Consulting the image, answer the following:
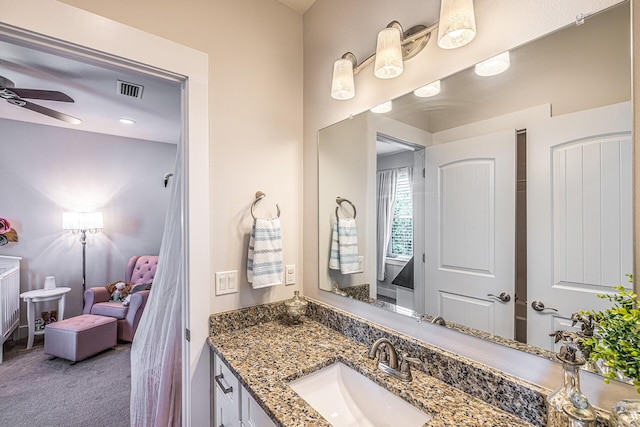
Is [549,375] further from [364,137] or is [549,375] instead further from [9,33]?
[9,33]

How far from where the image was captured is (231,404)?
1169mm

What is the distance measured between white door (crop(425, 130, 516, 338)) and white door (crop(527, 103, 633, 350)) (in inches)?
2.4

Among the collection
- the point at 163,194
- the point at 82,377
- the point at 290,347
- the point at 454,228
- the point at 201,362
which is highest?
the point at 163,194

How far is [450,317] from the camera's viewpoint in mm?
1002

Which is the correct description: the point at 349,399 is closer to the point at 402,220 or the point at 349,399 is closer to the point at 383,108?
the point at 402,220

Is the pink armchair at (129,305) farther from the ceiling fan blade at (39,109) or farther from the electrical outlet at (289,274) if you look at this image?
the electrical outlet at (289,274)

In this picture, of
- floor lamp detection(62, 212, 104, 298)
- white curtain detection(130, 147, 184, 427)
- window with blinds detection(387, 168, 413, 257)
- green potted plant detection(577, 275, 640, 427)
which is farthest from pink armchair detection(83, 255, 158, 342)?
green potted plant detection(577, 275, 640, 427)

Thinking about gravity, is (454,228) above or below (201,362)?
above

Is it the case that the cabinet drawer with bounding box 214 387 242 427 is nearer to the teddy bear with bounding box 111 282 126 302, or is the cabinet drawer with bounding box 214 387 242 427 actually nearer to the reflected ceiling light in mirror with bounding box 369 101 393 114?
the reflected ceiling light in mirror with bounding box 369 101 393 114

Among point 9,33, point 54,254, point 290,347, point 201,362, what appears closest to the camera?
point 9,33

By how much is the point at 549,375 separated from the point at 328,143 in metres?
1.25

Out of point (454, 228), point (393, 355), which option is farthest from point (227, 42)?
point (393, 355)

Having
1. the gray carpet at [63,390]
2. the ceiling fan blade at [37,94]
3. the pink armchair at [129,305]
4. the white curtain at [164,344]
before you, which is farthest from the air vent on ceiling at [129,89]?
the gray carpet at [63,390]

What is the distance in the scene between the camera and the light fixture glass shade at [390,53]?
43.1 inches
